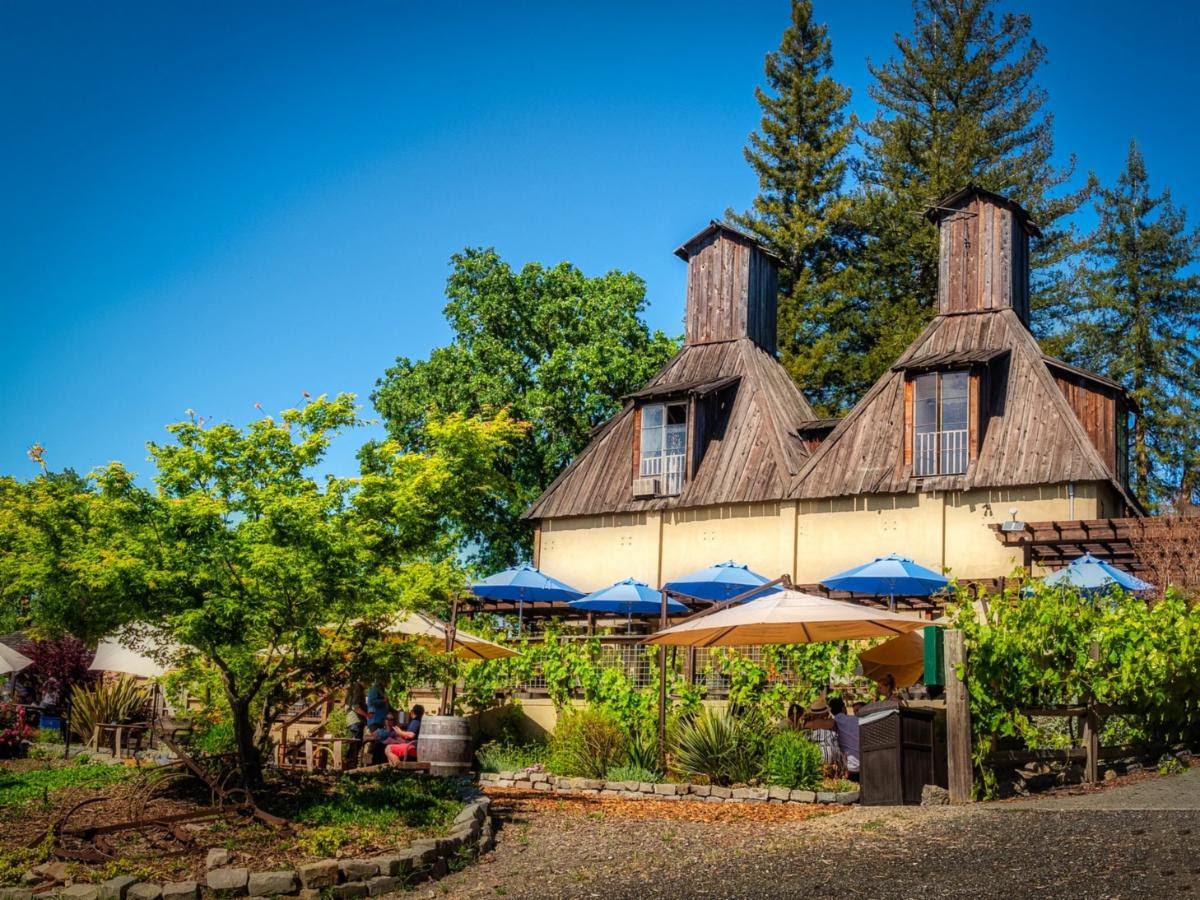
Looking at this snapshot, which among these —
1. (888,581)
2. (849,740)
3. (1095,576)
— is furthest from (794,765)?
(888,581)

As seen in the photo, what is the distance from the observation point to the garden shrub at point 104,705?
80.2 feet

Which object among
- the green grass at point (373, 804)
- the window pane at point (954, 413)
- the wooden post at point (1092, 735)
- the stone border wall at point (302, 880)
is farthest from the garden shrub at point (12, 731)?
the window pane at point (954, 413)

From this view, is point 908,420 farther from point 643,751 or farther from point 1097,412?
point 643,751

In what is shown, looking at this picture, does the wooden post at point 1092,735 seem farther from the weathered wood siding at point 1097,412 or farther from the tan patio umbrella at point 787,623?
the weathered wood siding at point 1097,412

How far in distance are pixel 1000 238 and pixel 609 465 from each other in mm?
10631

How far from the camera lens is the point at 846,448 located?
29938mm

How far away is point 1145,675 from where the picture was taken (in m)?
15.1

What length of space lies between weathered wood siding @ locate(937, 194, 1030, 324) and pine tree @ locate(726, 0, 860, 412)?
9.89 metres

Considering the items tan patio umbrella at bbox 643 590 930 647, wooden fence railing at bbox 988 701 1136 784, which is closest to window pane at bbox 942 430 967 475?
tan patio umbrella at bbox 643 590 930 647

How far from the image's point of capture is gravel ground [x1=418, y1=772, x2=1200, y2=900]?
31.4 feet

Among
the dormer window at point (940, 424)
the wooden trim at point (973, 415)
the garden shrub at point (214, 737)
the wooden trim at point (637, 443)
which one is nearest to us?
the garden shrub at point (214, 737)

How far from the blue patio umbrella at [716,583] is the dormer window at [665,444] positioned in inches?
215

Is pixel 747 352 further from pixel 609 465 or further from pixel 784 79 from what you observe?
pixel 784 79

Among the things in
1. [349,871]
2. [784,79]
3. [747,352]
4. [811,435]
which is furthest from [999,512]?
[784,79]
